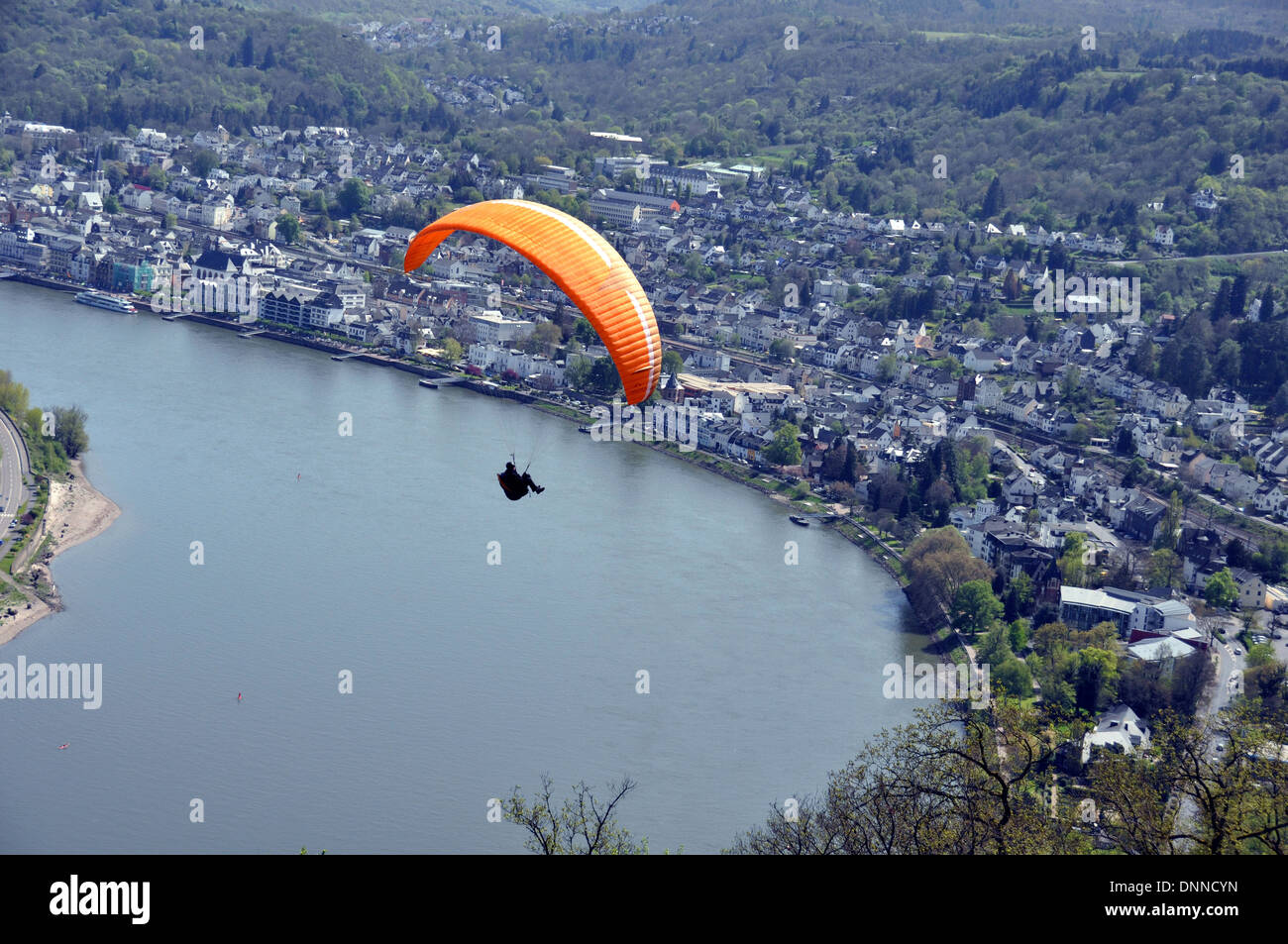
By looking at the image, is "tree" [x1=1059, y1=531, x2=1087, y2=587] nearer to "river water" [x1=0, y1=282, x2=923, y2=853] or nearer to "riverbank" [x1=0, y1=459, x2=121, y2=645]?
"river water" [x1=0, y1=282, x2=923, y2=853]

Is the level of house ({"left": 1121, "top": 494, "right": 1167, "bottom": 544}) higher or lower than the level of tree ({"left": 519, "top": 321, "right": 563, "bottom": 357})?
lower

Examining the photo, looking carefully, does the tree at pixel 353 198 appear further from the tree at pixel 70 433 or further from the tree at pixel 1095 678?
the tree at pixel 1095 678

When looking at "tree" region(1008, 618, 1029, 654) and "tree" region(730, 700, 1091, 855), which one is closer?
"tree" region(730, 700, 1091, 855)

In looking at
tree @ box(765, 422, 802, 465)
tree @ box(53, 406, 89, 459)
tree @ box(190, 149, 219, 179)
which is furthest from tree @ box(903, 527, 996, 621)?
tree @ box(190, 149, 219, 179)

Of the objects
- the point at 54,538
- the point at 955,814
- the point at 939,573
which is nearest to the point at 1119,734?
the point at 939,573

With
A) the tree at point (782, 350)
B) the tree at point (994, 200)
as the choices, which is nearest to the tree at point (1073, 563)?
the tree at point (782, 350)

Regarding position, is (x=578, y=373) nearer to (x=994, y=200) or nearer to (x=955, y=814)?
(x=994, y=200)
